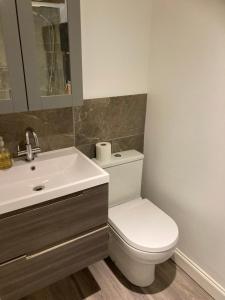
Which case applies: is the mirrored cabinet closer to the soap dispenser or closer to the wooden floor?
the soap dispenser

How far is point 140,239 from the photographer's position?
4.46ft

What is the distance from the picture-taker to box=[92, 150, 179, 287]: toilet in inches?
52.9

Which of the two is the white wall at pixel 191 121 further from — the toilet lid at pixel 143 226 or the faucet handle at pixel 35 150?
the faucet handle at pixel 35 150

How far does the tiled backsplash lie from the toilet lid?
0.43 meters

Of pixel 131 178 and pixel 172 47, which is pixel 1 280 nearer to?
pixel 131 178

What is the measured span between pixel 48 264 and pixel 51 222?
24 centimetres

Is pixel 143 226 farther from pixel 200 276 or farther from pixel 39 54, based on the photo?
pixel 39 54

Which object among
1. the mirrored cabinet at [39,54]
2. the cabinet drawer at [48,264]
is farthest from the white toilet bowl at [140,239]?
the mirrored cabinet at [39,54]

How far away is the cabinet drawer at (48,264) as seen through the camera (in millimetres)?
1097

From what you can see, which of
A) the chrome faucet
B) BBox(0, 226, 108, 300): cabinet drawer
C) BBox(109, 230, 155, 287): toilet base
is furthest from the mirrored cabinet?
BBox(109, 230, 155, 287): toilet base

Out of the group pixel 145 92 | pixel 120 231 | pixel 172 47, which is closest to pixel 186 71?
pixel 172 47

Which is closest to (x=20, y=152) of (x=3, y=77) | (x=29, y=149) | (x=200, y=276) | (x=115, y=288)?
(x=29, y=149)

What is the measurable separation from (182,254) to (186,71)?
123 cm

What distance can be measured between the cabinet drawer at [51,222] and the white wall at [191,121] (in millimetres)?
601
